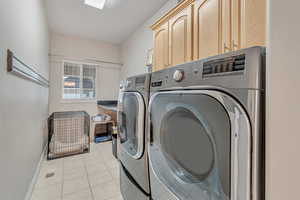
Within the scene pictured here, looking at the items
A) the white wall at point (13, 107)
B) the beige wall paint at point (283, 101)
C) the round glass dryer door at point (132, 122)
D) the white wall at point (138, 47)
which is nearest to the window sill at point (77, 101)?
the white wall at point (138, 47)

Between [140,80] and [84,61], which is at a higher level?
[84,61]

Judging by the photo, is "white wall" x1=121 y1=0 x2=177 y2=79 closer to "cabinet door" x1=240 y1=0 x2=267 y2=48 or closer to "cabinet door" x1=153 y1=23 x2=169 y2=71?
"cabinet door" x1=153 y1=23 x2=169 y2=71

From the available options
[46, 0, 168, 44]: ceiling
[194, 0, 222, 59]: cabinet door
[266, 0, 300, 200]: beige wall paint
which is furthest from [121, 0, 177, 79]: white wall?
[266, 0, 300, 200]: beige wall paint

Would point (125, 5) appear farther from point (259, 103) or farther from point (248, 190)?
point (248, 190)

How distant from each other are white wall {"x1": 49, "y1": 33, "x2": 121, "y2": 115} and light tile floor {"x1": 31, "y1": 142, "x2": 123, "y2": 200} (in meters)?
1.46

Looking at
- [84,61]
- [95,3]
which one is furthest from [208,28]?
[84,61]

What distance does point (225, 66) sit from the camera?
1.74 ft

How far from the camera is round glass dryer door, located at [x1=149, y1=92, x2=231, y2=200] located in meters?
0.54

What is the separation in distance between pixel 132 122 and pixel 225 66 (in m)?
0.88

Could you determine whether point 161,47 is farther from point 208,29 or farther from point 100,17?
point 100,17

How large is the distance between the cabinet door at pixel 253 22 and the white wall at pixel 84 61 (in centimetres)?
366

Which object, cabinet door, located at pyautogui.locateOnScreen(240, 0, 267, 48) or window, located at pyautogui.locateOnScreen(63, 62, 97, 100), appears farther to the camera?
window, located at pyautogui.locateOnScreen(63, 62, 97, 100)

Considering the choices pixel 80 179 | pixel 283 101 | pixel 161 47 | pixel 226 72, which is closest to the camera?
pixel 283 101

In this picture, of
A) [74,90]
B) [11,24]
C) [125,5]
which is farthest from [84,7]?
[74,90]
